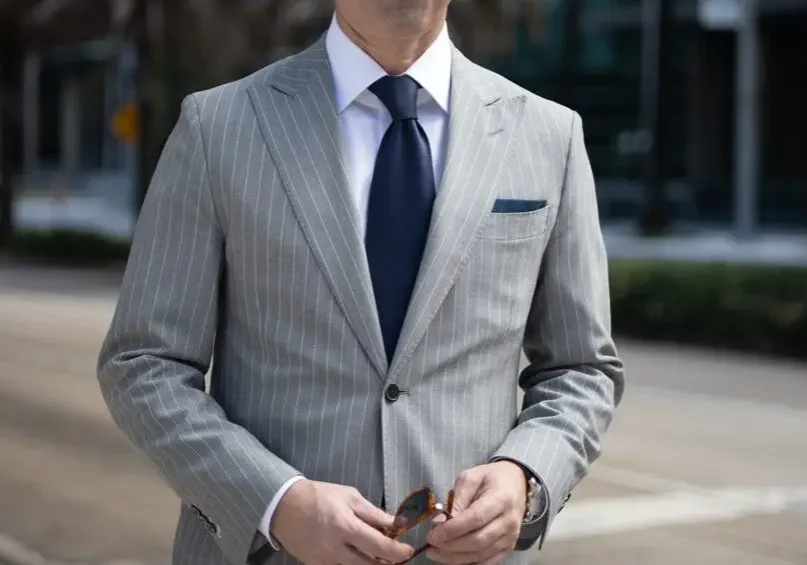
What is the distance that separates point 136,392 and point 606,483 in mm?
7164

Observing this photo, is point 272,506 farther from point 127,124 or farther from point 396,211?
point 127,124

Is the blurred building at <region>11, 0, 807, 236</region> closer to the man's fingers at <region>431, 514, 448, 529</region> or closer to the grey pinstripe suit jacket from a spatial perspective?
the grey pinstripe suit jacket

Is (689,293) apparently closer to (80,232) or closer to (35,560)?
(35,560)

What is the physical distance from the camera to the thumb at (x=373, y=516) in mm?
1934

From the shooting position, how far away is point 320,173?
2129mm

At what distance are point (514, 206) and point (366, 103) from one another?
0.89 ft

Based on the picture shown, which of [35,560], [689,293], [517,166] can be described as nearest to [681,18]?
[689,293]

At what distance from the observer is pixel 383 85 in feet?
7.11

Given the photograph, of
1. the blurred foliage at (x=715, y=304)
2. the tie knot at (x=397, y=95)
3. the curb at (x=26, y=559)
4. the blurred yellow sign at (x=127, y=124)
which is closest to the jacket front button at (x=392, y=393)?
the tie knot at (x=397, y=95)

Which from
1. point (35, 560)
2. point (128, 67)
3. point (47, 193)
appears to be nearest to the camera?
point (35, 560)

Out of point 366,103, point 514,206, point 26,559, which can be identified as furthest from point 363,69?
point 26,559

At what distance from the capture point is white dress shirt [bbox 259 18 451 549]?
7.13 ft

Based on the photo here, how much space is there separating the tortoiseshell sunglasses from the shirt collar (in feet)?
1.99

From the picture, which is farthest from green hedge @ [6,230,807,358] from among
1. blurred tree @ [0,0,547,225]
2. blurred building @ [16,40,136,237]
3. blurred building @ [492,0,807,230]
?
blurred building @ [16,40,136,237]
